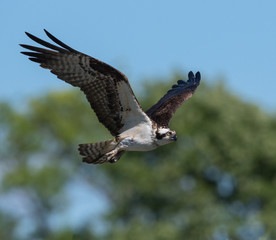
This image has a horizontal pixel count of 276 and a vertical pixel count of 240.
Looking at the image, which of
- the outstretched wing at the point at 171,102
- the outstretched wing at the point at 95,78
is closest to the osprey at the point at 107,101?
the outstretched wing at the point at 95,78

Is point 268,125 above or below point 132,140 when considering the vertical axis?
below

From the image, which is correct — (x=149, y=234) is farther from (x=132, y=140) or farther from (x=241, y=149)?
(x=132, y=140)

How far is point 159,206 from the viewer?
36281 millimetres

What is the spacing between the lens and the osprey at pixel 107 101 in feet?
37.6

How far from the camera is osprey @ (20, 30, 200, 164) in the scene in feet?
37.6

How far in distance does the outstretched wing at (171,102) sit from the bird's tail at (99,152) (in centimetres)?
94

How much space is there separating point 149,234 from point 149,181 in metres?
4.96

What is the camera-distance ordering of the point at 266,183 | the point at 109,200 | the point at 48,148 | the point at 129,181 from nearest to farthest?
the point at 266,183, the point at 129,181, the point at 109,200, the point at 48,148

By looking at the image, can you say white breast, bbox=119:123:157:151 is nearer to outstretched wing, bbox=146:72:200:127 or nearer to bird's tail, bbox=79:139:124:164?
bird's tail, bbox=79:139:124:164

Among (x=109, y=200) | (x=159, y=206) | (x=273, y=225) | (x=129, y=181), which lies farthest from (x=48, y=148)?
(x=273, y=225)

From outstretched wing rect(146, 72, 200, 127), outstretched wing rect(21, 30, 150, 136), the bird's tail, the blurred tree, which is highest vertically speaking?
outstretched wing rect(21, 30, 150, 136)

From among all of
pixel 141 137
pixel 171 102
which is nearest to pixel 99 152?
pixel 141 137

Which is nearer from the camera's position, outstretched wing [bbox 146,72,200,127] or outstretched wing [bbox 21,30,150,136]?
outstretched wing [bbox 21,30,150,136]

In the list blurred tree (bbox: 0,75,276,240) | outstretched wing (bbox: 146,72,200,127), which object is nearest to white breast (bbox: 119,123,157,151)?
Result: outstretched wing (bbox: 146,72,200,127)
